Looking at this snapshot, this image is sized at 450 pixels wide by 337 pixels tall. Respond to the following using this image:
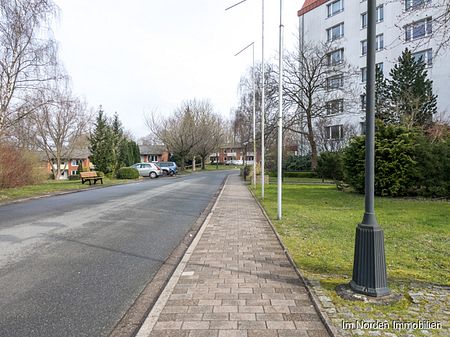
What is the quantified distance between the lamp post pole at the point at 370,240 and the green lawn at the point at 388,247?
10.8 inches

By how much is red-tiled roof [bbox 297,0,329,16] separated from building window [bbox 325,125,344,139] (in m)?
16.5

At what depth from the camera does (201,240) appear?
277 inches

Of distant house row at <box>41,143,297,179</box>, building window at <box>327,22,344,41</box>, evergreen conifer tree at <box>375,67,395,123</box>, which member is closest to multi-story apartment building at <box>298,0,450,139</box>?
building window at <box>327,22,344,41</box>

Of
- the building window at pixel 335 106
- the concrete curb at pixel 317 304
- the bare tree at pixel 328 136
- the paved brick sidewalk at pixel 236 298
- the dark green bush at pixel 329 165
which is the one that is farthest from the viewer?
the bare tree at pixel 328 136

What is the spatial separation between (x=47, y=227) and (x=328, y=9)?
46.6 meters

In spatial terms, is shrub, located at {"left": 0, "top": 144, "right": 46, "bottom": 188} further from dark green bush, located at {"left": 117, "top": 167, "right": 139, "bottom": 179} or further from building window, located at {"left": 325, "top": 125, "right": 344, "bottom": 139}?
building window, located at {"left": 325, "top": 125, "right": 344, "bottom": 139}

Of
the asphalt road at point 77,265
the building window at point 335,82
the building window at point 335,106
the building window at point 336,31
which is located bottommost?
the asphalt road at point 77,265

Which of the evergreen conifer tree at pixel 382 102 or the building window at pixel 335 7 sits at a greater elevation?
the building window at pixel 335 7

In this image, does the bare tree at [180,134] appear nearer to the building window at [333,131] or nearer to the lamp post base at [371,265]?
the building window at [333,131]

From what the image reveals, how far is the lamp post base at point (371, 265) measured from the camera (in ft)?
12.8

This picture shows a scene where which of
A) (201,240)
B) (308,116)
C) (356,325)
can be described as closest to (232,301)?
(356,325)

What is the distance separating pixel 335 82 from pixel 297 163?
10019 millimetres

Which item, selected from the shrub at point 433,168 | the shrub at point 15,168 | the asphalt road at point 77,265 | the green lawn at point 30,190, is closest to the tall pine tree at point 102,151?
the shrub at point 15,168

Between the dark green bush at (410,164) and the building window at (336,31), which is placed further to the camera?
the building window at (336,31)
